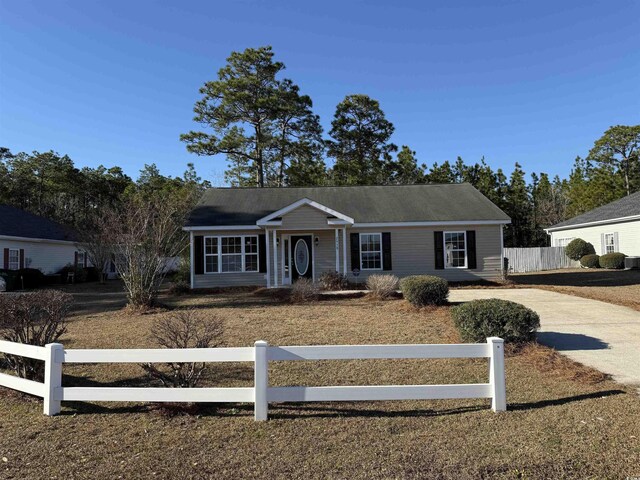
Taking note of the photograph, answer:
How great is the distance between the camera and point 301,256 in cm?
1823

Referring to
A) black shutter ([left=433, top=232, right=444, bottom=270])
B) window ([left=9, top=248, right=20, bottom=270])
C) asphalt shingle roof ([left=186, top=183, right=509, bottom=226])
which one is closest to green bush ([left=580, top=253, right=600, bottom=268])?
asphalt shingle roof ([left=186, top=183, right=509, bottom=226])

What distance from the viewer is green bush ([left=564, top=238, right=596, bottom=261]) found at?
27891 millimetres

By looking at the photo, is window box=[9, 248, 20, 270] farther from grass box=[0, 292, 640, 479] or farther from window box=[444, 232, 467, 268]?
window box=[444, 232, 467, 268]

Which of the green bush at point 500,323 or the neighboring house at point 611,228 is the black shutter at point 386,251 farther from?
the neighboring house at point 611,228

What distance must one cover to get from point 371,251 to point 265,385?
45.7 feet

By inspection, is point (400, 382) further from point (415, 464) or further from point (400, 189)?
point (400, 189)

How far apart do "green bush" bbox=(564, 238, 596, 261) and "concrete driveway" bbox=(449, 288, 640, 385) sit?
16.9 m

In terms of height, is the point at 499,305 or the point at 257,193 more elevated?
the point at 257,193

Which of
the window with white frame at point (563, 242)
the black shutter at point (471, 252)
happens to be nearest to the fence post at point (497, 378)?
the black shutter at point (471, 252)

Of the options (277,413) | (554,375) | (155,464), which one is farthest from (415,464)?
(554,375)

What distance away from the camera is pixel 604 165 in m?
44.8

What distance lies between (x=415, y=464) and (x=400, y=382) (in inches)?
88.9

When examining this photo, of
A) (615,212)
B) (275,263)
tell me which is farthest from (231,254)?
(615,212)

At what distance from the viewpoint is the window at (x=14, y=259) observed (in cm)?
2331
